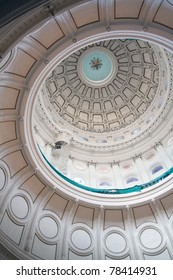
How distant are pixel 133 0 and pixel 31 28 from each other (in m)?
4.68

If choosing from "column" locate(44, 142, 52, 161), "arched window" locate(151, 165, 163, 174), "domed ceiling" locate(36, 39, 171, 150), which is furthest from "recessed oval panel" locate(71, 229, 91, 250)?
"domed ceiling" locate(36, 39, 171, 150)

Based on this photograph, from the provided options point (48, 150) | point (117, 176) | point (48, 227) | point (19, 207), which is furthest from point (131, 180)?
point (19, 207)

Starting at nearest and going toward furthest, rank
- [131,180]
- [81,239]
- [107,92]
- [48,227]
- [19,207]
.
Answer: [19,207] < [48,227] < [81,239] < [131,180] < [107,92]

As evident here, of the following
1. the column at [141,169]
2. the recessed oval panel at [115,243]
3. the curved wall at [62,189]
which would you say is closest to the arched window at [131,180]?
the column at [141,169]

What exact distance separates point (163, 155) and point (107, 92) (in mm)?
10161

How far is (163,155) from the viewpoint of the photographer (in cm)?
1903

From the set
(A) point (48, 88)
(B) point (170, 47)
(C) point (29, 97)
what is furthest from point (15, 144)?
(A) point (48, 88)

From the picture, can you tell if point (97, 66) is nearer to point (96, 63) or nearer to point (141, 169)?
point (96, 63)

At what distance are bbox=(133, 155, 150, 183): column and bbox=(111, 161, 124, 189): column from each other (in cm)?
156

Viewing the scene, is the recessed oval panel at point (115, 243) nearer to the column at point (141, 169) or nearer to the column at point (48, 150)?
the column at point (141, 169)

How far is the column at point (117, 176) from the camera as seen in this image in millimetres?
18797

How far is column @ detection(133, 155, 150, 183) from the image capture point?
727 inches

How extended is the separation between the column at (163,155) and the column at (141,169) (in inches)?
62.1

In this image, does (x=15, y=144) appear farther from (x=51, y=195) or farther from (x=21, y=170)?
(x=51, y=195)
